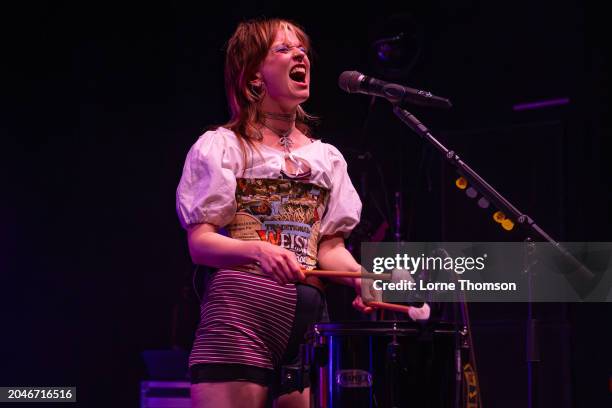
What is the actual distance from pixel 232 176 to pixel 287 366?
46 centimetres

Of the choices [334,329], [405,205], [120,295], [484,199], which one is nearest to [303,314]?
[334,329]

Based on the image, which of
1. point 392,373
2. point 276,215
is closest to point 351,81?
point 276,215

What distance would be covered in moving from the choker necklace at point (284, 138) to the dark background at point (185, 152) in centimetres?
240

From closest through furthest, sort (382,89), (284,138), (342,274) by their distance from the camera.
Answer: (342,274) → (284,138) → (382,89)

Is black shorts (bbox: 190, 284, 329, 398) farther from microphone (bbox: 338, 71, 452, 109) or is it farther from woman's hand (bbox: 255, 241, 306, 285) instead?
microphone (bbox: 338, 71, 452, 109)

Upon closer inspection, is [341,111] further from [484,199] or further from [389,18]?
[484,199]

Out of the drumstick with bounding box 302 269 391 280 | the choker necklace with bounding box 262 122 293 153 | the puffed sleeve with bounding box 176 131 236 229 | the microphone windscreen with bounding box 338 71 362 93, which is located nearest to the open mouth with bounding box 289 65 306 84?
the choker necklace with bounding box 262 122 293 153

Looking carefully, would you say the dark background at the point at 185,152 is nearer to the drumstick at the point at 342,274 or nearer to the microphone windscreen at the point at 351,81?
the microphone windscreen at the point at 351,81

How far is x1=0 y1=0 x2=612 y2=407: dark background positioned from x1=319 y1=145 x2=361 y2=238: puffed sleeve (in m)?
2.34

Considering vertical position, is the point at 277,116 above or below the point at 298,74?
below

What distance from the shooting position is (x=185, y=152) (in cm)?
455

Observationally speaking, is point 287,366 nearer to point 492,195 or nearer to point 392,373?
point 392,373

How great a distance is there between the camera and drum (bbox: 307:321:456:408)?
1898 millimetres

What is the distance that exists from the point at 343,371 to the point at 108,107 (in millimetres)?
2902
